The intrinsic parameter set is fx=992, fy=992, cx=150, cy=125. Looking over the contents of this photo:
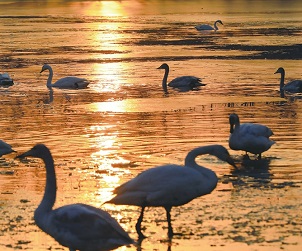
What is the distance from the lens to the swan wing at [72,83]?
2941 centimetres

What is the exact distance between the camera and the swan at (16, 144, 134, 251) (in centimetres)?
964

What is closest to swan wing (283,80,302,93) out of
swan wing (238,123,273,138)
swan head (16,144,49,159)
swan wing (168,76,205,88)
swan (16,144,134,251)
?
swan wing (168,76,205,88)

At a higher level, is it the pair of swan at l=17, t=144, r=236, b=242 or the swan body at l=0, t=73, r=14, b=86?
the pair of swan at l=17, t=144, r=236, b=242

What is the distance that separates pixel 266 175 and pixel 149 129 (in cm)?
550

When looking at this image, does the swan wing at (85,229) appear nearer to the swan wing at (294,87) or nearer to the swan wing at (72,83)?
the swan wing at (294,87)

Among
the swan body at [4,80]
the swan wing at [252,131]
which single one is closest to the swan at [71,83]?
the swan body at [4,80]

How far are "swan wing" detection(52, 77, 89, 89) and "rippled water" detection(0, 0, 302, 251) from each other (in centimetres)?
72

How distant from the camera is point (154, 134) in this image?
63.1 feet

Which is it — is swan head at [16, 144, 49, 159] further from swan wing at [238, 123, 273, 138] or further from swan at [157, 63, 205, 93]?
swan at [157, 63, 205, 93]

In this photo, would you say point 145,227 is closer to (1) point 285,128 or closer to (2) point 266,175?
(2) point 266,175

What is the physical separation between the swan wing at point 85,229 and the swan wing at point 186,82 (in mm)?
19455

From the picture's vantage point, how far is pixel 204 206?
42.1ft

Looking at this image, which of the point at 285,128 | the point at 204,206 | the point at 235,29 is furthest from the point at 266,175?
the point at 235,29

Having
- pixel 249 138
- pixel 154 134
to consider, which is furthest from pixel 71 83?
pixel 249 138
